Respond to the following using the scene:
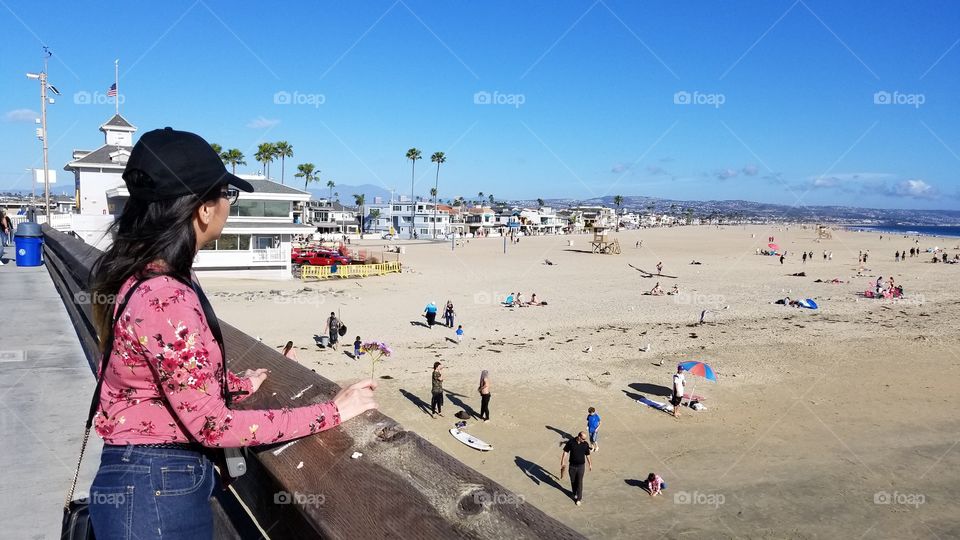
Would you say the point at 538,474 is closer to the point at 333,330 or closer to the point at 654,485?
the point at 654,485

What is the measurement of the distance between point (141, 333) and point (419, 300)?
31.0 meters

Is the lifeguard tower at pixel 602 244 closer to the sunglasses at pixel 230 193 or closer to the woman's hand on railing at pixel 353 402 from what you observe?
the sunglasses at pixel 230 193

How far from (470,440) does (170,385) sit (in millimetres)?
12270

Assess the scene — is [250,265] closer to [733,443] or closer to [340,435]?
[733,443]

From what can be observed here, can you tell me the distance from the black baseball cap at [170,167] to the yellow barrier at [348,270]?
38.4 meters

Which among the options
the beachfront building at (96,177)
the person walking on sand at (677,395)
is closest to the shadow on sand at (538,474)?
the person walking on sand at (677,395)

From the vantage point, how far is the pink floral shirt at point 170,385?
1.41 m

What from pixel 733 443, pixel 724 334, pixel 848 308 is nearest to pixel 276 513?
pixel 733 443

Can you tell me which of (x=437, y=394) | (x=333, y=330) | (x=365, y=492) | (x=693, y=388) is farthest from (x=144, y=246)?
(x=333, y=330)

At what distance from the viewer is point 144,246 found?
1.54 m

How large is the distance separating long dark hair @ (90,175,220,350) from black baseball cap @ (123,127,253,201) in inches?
0.9

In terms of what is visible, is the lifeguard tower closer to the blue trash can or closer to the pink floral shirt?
the blue trash can

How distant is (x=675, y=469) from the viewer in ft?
39.9

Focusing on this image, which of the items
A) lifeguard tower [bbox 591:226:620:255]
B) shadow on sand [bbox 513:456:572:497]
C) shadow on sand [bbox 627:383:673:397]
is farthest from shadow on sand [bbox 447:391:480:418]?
lifeguard tower [bbox 591:226:620:255]
